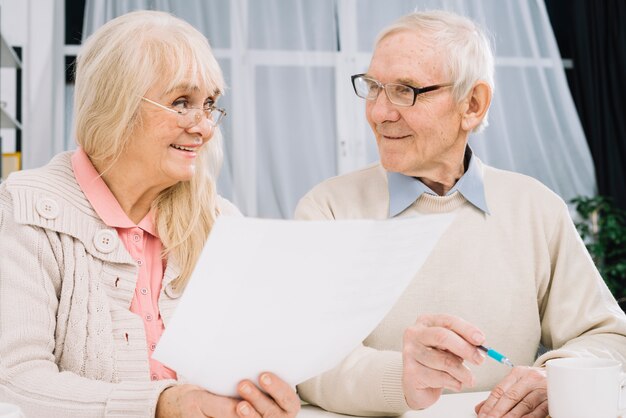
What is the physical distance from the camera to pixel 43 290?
124 cm

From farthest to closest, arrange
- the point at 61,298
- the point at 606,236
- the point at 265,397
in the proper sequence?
1. the point at 606,236
2. the point at 61,298
3. the point at 265,397

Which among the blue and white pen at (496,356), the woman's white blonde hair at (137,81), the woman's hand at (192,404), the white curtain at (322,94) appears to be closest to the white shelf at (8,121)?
the white curtain at (322,94)

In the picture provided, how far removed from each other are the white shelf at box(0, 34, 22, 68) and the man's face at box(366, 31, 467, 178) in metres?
2.60

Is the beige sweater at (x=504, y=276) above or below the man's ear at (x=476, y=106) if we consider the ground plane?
below

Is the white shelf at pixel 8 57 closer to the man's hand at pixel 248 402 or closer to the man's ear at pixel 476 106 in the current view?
the man's ear at pixel 476 106

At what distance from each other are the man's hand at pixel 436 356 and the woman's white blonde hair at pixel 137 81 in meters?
0.53

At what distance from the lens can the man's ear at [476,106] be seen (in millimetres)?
1611

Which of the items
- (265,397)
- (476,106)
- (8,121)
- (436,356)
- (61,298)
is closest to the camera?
(265,397)

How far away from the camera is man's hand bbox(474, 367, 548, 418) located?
1.11 metres

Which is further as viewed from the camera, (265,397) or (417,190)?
(417,190)

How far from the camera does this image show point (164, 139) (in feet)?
4.64

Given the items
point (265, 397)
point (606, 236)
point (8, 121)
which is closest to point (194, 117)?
point (265, 397)

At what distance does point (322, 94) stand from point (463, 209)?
2.81m

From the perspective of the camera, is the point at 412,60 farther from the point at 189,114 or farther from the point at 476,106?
the point at 189,114
